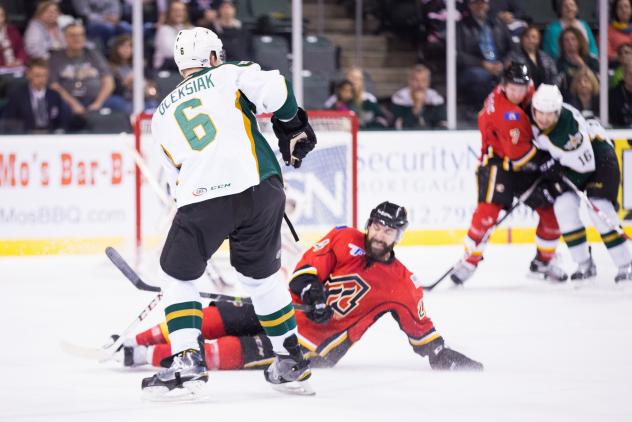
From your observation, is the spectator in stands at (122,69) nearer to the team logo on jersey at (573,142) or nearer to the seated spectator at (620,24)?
the team logo on jersey at (573,142)

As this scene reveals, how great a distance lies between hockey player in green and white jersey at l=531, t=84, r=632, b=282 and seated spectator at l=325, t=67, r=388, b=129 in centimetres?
215

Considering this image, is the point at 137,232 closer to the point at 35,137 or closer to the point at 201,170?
the point at 35,137

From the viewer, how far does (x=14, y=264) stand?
7008 mm

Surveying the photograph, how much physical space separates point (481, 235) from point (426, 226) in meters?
1.74

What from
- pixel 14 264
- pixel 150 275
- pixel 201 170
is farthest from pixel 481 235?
pixel 201 170

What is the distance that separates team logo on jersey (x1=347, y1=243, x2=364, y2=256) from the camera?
3.89 m

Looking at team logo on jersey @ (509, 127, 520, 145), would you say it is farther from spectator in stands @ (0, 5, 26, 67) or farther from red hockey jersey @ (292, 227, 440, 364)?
spectator in stands @ (0, 5, 26, 67)

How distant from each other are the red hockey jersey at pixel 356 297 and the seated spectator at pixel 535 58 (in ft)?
16.3

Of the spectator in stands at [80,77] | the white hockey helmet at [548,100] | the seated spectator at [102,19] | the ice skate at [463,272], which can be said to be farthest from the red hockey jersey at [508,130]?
the seated spectator at [102,19]

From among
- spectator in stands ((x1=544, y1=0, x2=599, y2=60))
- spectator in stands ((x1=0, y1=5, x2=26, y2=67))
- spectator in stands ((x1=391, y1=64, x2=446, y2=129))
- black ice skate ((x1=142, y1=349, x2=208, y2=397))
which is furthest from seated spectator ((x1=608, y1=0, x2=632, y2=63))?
black ice skate ((x1=142, y1=349, x2=208, y2=397))

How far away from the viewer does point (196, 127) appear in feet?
11.2

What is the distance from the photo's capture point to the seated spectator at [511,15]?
878cm

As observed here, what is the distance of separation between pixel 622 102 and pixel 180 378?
→ 5.96 metres

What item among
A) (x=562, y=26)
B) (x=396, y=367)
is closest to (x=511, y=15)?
(x=562, y=26)
